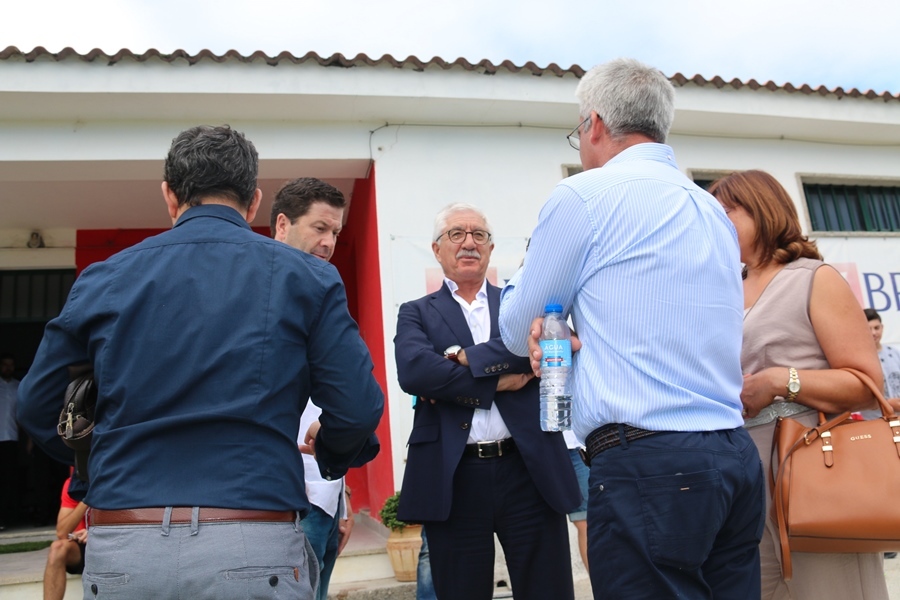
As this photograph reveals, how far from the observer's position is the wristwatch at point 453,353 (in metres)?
2.99

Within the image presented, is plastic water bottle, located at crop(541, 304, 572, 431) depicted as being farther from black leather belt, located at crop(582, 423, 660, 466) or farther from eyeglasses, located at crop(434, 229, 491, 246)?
eyeglasses, located at crop(434, 229, 491, 246)

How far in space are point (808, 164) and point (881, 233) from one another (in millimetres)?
1082

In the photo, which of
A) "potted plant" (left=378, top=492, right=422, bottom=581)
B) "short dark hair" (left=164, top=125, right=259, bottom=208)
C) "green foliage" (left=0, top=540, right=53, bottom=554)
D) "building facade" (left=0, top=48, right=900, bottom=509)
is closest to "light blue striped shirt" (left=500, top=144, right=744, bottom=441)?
"short dark hair" (left=164, top=125, right=259, bottom=208)

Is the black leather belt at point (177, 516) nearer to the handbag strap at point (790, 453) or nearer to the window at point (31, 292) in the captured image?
the handbag strap at point (790, 453)

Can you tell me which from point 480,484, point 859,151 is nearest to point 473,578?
point 480,484

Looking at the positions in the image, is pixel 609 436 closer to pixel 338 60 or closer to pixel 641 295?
pixel 641 295

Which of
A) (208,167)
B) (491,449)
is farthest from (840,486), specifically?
(208,167)

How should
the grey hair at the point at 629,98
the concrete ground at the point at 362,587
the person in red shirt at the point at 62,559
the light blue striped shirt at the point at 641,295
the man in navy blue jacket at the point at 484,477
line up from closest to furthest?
1. the light blue striped shirt at the point at 641,295
2. the grey hair at the point at 629,98
3. the man in navy blue jacket at the point at 484,477
4. the person in red shirt at the point at 62,559
5. the concrete ground at the point at 362,587

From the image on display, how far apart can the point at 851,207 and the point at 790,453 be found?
693cm

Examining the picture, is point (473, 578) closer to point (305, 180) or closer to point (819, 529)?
point (819, 529)

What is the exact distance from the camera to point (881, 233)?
312 inches

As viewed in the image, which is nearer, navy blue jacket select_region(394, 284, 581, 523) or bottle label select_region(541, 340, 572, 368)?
bottle label select_region(541, 340, 572, 368)

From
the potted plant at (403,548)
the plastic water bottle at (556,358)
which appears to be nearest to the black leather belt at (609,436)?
the plastic water bottle at (556,358)

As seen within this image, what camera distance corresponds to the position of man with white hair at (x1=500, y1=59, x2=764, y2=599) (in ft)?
5.76
